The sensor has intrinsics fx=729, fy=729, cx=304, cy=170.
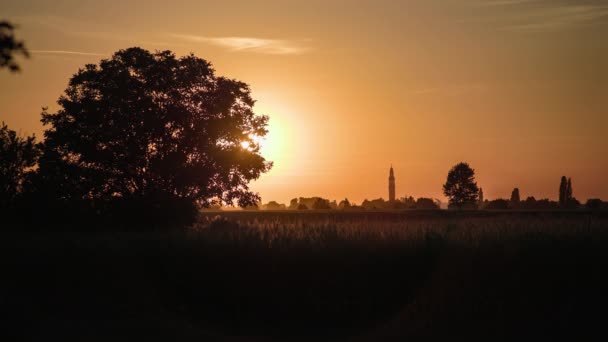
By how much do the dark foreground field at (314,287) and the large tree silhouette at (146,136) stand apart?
19.1 metres

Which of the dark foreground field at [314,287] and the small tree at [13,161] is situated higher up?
the small tree at [13,161]

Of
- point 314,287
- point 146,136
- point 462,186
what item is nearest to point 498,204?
point 462,186

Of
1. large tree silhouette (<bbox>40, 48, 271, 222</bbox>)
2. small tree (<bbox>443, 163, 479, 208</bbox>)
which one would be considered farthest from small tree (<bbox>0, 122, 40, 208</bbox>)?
small tree (<bbox>443, 163, 479, 208</bbox>)

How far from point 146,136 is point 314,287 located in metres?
26.3

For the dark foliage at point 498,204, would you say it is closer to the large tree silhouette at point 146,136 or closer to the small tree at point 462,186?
the small tree at point 462,186

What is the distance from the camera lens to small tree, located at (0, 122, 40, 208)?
4044cm

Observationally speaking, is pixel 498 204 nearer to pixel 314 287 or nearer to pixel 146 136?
pixel 146 136

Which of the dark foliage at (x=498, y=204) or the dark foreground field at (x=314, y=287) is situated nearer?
the dark foreground field at (x=314, y=287)

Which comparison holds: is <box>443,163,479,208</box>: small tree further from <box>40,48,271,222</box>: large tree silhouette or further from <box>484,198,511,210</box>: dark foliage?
<box>40,48,271,222</box>: large tree silhouette

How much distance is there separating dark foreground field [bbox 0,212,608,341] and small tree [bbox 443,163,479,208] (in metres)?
90.3

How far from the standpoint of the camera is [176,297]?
881 inches

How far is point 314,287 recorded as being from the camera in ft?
69.6

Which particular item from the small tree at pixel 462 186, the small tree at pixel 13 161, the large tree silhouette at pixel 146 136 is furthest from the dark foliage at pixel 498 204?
the small tree at pixel 13 161

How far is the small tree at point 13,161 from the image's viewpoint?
133ft
